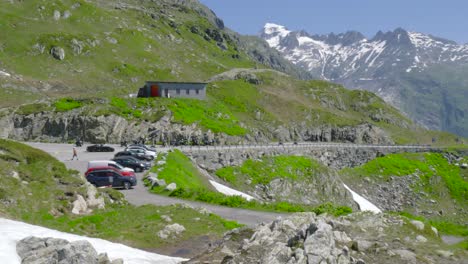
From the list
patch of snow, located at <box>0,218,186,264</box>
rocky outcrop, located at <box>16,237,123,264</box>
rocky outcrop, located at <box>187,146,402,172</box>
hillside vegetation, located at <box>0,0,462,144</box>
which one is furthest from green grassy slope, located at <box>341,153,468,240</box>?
rocky outcrop, located at <box>16,237,123,264</box>

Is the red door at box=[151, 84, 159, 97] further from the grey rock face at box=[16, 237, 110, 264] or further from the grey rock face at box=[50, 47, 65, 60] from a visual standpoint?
the grey rock face at box=[16, 237, 110, 264]

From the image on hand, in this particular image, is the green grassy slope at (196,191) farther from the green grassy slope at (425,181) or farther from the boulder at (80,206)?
the green grassy slope at (425,181)

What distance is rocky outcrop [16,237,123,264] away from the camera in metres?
14.2

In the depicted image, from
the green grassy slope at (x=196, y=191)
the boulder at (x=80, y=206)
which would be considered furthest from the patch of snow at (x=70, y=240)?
the green grassy slope at (x=196, y=191)

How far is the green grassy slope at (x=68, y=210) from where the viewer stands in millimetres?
21891

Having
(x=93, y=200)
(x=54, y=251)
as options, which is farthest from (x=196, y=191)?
(x=54, y=251)

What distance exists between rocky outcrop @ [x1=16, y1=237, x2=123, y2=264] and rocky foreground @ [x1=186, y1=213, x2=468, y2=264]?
13.4 feet

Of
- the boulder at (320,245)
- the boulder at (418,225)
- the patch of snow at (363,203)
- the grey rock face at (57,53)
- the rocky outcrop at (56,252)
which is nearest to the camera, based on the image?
the boulder at (320,245)

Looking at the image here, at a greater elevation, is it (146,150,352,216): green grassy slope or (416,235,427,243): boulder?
(416,235,427,243): boulder

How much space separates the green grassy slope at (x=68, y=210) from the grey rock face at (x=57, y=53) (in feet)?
363

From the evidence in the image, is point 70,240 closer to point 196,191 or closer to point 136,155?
point 196,191

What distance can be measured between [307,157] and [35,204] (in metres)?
65.3

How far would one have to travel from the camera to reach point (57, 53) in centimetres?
13025

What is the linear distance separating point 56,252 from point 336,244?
33.0ft
